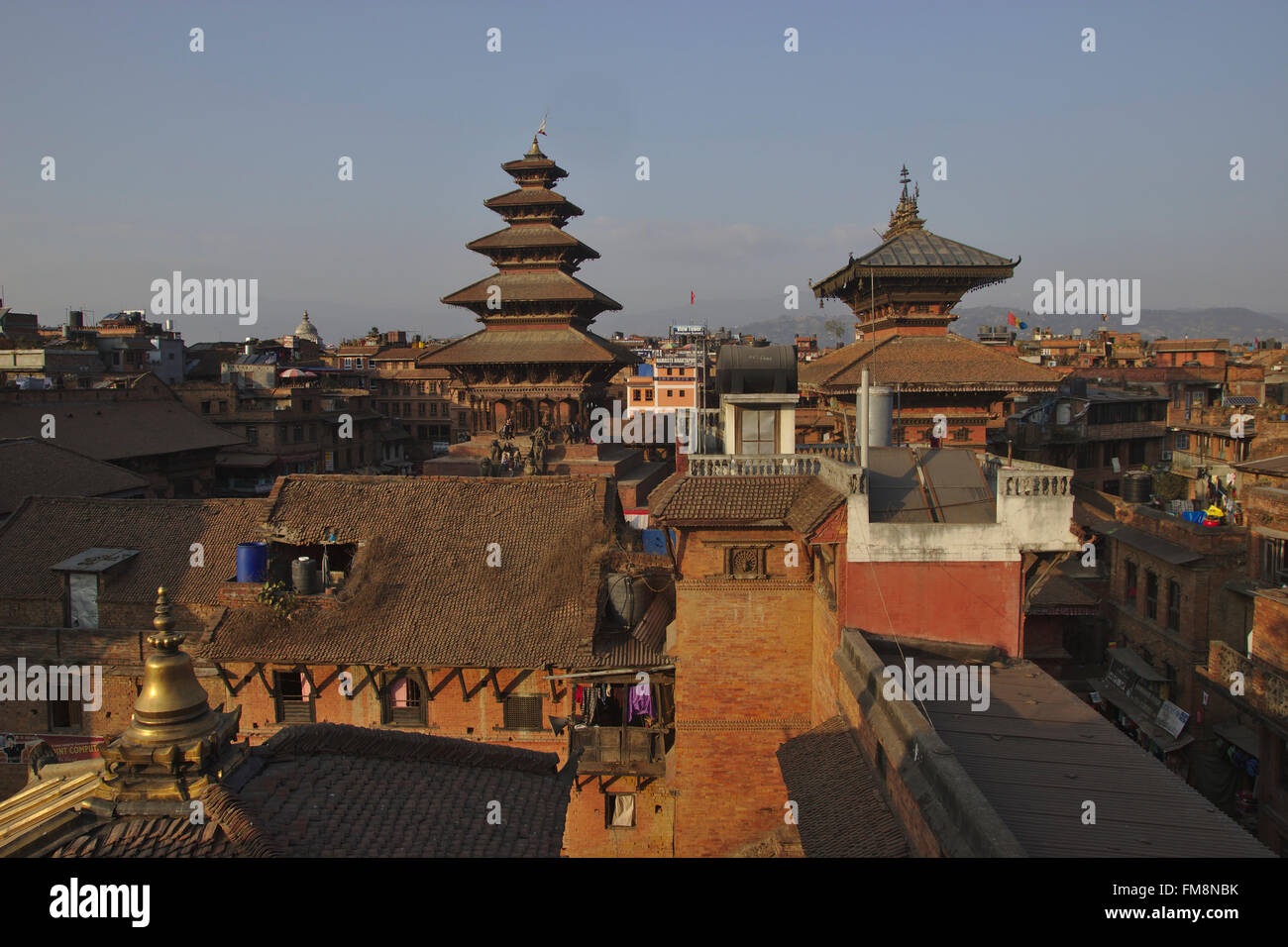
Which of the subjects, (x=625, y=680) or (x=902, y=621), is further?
(x=625, y=680)

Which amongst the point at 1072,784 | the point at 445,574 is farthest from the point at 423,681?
the point at 1072,784

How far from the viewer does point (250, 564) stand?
20938 millimetres

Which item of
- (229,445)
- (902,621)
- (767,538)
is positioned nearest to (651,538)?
(767,538)

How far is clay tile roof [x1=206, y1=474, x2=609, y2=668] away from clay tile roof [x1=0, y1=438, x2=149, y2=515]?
16.8m

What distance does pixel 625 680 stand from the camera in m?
18.1

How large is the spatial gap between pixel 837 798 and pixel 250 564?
54.1ft

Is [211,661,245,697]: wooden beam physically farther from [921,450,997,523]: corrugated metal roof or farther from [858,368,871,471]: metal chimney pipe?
[921,450,997,523]: corrugated metal roof

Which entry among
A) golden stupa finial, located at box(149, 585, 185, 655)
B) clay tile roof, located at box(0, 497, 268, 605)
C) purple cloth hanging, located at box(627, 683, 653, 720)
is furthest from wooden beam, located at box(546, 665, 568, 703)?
golden stupa finial, located at box(149, 585, 185, 655)

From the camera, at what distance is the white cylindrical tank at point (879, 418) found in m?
17.2

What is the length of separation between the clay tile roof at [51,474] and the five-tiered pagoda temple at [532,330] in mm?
14149

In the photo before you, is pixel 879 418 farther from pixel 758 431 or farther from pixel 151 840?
pixel 151 840

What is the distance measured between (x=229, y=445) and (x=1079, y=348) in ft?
242

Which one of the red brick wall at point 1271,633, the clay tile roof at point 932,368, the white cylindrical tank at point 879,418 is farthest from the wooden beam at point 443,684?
the red brick wall at point 1271,633
